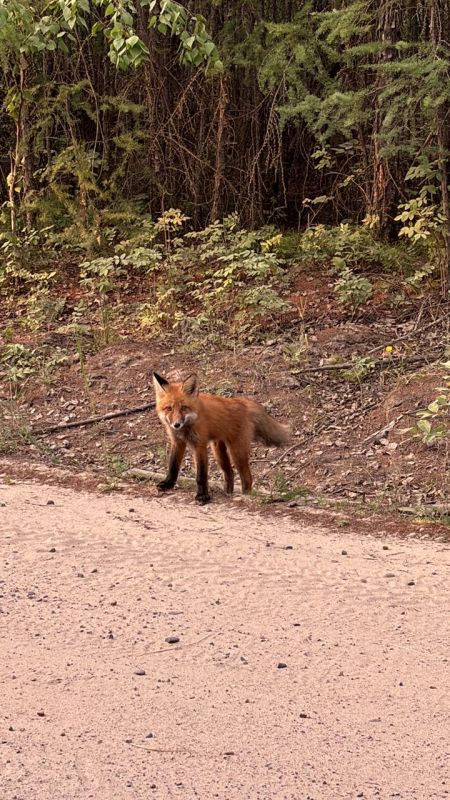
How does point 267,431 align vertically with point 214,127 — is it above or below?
below

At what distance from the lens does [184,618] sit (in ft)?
17.1

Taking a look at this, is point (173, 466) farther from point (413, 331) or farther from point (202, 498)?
point (413, 331)

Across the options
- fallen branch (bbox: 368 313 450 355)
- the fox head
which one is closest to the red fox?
the fox head

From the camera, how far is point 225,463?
8250mm

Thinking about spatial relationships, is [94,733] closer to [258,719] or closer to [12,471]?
[258,719]

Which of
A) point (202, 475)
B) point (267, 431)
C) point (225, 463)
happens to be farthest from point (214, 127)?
point (202, 475)

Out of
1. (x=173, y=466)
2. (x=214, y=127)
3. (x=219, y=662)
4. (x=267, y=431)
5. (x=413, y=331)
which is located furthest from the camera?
(x=214, y=127)

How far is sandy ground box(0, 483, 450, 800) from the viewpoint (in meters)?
3.72

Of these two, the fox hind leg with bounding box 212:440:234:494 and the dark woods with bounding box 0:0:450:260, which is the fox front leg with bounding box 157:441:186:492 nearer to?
the fox hind leg with bounding box 212:440:234:494

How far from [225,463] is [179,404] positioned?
29.0 inches

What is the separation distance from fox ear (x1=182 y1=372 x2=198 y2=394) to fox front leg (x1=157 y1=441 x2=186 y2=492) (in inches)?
18.5

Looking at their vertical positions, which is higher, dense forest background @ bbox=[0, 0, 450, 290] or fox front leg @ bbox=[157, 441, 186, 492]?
dense forest background @ bbox=[0, 0, 450, 290]

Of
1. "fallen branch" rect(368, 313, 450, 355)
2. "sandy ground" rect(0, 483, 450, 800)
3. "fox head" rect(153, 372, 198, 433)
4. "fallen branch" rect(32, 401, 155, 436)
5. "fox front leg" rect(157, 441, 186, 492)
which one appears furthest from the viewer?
"fallen branch" rect(368, 313, 450, 355)

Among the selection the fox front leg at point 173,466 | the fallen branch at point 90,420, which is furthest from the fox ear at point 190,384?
the fallen branch at point 90,420
